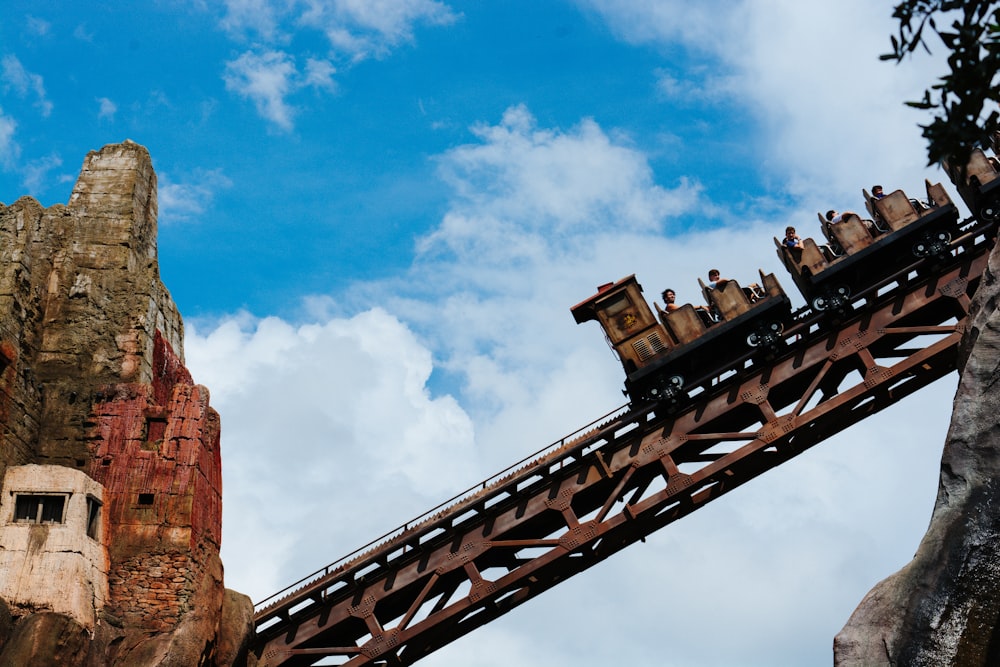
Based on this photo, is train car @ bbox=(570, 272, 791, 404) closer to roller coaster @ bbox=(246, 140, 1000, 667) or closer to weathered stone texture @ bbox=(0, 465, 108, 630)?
roller coaster @ bbox=(246, 140, 1000, 667)

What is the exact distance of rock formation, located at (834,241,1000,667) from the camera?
32.5 ft

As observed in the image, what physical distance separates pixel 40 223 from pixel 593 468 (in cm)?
893

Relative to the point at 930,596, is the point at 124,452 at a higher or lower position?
higher

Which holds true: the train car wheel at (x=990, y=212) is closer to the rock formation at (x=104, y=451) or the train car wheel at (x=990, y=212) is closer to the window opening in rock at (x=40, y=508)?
the rock formation at (x=104, y=451)

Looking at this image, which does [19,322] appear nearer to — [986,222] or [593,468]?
[593,468]

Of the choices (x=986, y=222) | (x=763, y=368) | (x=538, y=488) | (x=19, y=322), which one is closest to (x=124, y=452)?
(x=19, y=322)

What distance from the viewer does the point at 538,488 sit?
17078 millimetres

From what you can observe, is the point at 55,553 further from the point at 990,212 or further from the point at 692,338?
the point at 990,212

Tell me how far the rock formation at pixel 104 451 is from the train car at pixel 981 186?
1091 centimetres

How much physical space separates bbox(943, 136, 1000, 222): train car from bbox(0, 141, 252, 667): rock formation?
35.8 feet

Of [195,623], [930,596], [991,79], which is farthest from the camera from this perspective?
[195,623]

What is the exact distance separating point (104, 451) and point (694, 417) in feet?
26.4

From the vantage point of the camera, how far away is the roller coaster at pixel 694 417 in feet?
55.0

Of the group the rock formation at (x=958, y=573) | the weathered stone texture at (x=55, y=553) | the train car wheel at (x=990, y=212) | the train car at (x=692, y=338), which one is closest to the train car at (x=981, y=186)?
the train car wheel at (x=990, y=212)
